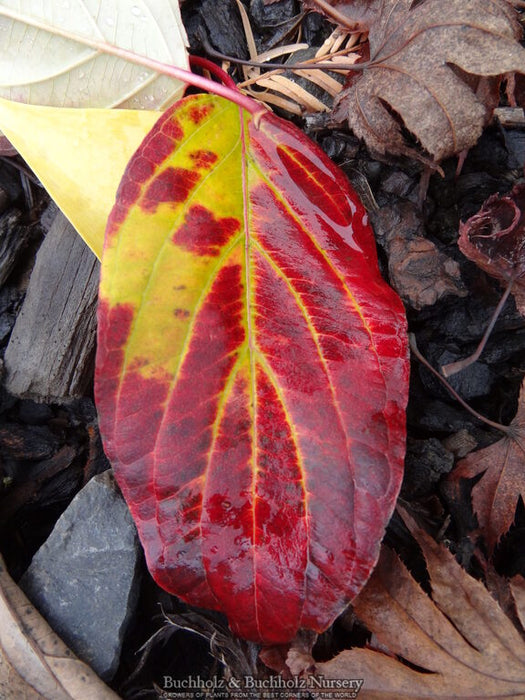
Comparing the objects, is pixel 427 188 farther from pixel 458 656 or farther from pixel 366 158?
pixel 458 656

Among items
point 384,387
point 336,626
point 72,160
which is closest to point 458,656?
point 336,626

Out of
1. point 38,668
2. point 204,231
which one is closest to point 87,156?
point 204,231

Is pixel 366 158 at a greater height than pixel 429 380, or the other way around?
pixel 366 158

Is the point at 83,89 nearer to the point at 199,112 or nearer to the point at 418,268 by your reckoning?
the point at 199,112

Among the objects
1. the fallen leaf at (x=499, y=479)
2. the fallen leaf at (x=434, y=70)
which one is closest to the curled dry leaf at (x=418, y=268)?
the fallen leaf at (x=434, y=70)

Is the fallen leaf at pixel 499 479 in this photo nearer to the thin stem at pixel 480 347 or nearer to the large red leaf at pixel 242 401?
the thin stem at pixel 480 347

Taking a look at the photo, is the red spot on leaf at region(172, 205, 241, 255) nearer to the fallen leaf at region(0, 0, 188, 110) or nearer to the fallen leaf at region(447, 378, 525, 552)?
the fallen leaf at region(0, 0, 188, 110)
